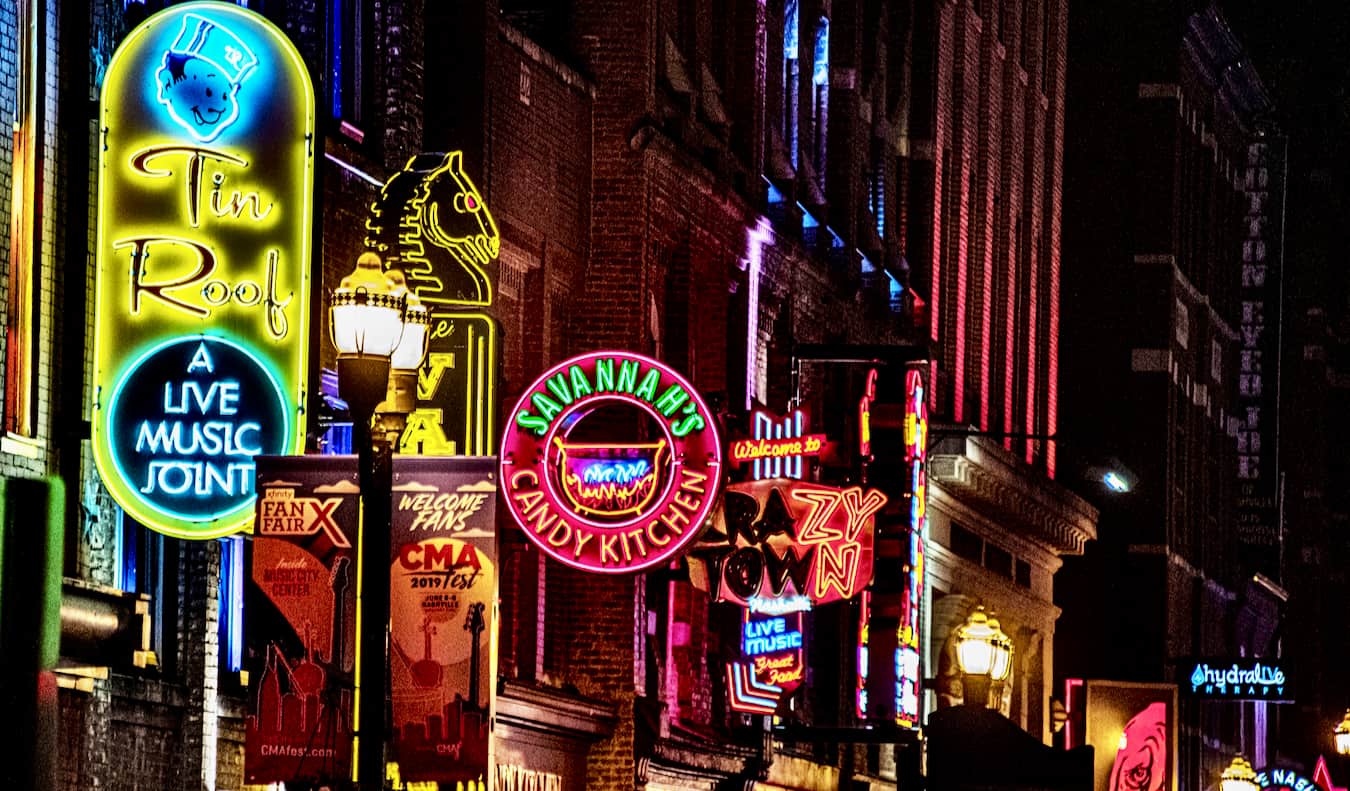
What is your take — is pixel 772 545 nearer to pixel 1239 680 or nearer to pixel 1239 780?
pixel 1239 780

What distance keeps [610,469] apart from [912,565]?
12203mm

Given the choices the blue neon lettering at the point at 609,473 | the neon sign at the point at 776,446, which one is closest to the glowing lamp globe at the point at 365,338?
the blue neon lettering at the point at 609,473

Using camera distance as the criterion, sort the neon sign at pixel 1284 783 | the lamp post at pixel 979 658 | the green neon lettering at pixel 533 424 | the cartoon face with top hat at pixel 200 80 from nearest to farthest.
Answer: the cartoon face with top hat at pixel 200 80
the green neon lettering at pixel 533 424
the lamp post at pixel 979 658
the neon sign at pixel 1284 783

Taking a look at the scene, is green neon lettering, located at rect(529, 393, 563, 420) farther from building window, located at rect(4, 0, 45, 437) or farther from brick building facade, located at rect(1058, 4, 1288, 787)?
brick building facade, located at rect(1058, 4, 1288, 787)

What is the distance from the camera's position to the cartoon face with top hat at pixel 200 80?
1378 cm

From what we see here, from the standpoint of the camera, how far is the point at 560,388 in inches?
822

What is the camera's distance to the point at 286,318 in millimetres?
13633

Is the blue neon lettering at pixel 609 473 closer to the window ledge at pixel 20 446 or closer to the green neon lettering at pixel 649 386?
the green neon lettering at pixel 649 386

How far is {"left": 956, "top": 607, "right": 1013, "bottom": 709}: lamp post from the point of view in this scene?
27.1 meters

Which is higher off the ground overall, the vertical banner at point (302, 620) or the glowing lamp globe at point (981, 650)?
the vertical banner at point (302, 620)

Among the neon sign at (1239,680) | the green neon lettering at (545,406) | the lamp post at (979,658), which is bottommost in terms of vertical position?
the neon sign at (1239,680)

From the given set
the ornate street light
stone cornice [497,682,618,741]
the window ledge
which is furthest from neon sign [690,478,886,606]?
the ornate street light

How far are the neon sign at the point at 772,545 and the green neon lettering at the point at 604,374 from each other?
3132 millimetres

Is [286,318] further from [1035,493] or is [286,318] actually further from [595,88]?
[1035,493]
